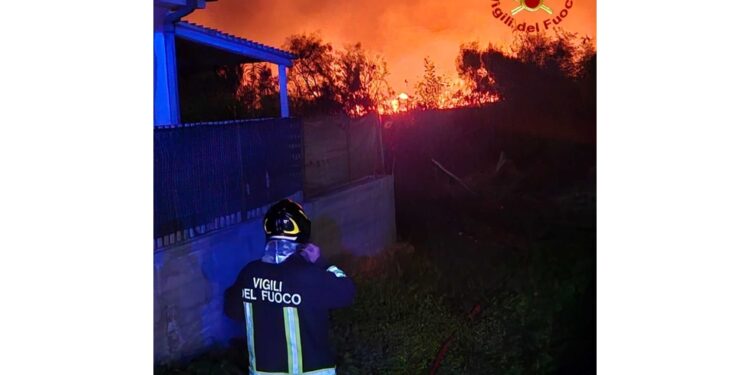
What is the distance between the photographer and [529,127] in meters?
2.35

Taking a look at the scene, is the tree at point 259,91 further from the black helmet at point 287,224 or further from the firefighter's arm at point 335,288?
the firefighter's arm at point 335,288

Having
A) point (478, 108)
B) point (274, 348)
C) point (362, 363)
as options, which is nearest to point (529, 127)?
point (478, 108)

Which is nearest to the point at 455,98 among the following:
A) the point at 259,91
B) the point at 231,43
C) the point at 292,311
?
the point at 259,91

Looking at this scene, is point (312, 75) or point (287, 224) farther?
point (312, 75)

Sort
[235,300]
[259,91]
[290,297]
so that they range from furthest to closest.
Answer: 1. [259,91]
2. [235,300]
3. [290,297]

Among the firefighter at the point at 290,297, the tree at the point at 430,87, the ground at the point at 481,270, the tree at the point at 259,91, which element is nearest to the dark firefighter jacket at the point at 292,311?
the firefighter at the point at 290,297

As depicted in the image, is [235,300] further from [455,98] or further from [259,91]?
[455,98]

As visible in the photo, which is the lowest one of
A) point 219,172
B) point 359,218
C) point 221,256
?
point 221,256

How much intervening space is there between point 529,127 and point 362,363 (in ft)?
3.34

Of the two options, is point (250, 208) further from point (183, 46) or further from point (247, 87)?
point (183, 46)

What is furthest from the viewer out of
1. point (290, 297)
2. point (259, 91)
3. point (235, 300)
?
point (259, 91)

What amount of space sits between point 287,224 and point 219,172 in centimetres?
34

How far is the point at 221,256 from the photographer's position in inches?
93.7

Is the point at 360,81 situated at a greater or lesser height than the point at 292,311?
greater
